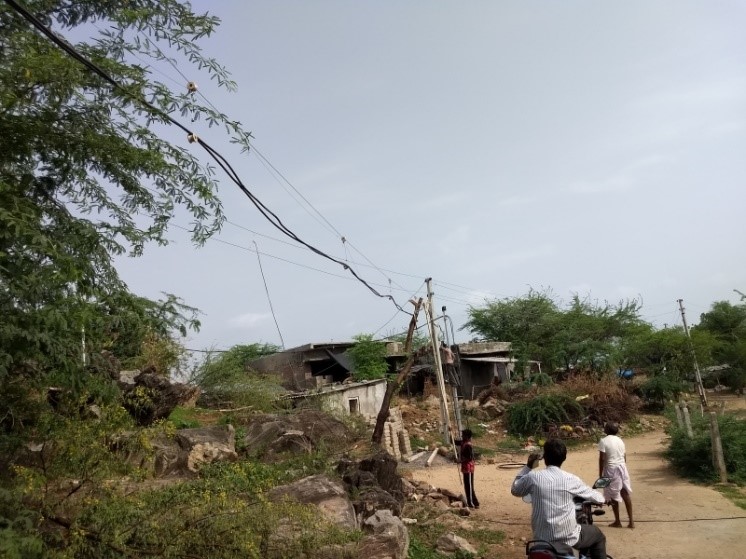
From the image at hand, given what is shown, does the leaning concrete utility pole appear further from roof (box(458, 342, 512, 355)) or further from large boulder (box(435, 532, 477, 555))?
roof (box(458, 342, 512, 355))

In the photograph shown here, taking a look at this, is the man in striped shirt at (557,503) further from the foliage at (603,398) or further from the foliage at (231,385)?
the foliage at (603,398)

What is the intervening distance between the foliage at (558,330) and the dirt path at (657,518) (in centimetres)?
1622

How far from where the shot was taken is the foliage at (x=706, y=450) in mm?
12250

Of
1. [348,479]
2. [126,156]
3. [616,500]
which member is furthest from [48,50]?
[616,500]

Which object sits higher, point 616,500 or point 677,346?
point 677,346

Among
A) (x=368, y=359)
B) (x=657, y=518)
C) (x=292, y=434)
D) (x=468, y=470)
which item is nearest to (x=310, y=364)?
(x=368, y=359)

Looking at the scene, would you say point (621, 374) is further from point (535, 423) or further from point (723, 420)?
point (723, 420)

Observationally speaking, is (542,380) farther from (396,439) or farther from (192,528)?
(192,528)

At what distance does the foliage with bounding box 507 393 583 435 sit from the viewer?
23875mm

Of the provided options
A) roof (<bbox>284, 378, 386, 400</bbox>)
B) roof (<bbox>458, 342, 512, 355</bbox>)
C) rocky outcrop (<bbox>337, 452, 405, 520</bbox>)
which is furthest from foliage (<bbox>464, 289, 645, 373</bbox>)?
rocky outcrop (<bbox>337, 452, 405, 520</bbox>)

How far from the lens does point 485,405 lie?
2741 cm

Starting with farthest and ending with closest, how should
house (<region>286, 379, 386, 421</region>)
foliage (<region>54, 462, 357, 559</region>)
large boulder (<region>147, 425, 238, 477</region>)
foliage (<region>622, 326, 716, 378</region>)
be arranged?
foliage (<region>622, 326, 716, 378</region>), house (<region>286, 379, 386, 421</region>), large boulder (<region>147, 425, 238, 477</region>), foliage (<region>54, 462, 357, 559</region>)

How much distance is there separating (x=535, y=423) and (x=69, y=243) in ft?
71.3

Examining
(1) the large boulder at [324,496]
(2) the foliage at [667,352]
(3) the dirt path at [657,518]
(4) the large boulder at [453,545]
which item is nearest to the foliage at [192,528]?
(1) the large boulder at [324,496]
